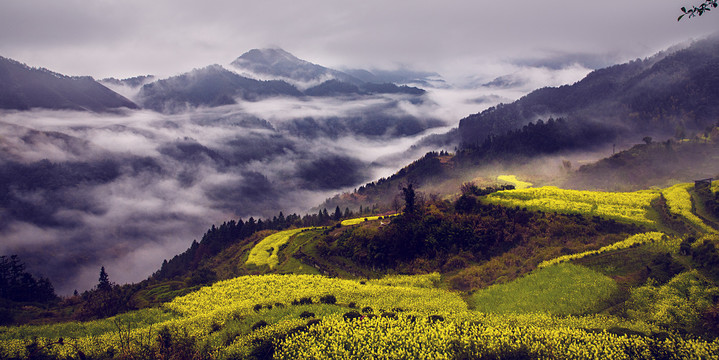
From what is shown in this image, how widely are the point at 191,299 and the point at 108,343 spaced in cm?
2397

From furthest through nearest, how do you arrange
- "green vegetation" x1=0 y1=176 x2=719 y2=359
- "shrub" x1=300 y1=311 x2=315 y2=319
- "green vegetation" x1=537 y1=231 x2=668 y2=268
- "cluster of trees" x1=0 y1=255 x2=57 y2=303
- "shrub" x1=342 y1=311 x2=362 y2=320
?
"cluster of trees" x1=0 y1=255 x2=57 y2=303 → "green vegetation" x1=537 y1=231 x2=668 y2=268 → "shrub" x1=300 y1=311 x2=315 y2=319 → "shrub" x1=342 y1=311 x2=362 y2=320 → "green vegetation" x1=0 y1=176 x2=719 y2=359

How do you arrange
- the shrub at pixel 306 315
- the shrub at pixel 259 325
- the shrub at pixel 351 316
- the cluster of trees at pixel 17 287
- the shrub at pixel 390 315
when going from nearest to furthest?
the shrub at pixel 351 316 < the shrub at pixel 390 315 < the shrub at pixel 259 325 < the shrub at pixel 306 315 < the cluster of trees at pixel 17 287

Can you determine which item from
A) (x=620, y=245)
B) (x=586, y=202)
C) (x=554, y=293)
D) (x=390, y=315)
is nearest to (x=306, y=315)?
(x=390, y=315)

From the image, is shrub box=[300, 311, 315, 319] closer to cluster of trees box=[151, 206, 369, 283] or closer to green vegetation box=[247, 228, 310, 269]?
green vegetation box=[247, 228, 310, 269]

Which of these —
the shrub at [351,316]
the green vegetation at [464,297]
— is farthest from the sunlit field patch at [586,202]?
the shrub at [351,316]

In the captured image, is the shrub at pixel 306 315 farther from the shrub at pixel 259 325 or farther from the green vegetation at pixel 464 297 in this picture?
the shrub at pixel 259 325

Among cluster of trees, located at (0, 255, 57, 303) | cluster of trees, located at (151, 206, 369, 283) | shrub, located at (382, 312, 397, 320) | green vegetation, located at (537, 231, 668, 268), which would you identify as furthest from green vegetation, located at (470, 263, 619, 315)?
cluster of trees, located at (0, 255, 57, 303)

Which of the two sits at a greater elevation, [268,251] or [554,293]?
[268,251]

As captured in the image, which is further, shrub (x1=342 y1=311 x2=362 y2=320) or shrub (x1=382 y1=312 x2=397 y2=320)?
shrub (x1=382 y1=312 x2=397 y2=320)

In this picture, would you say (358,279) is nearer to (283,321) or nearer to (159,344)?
(283,321)

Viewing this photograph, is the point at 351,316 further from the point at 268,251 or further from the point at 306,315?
the point at 268,251

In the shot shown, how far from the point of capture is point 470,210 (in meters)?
93.4

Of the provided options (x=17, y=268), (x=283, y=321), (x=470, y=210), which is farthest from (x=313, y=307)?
(x=17, y=268)

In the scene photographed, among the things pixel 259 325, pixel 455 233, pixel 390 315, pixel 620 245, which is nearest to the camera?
pixel 259 325
